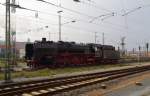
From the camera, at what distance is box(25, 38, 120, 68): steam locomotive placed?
123 feet

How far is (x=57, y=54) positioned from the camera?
38531 millimetres

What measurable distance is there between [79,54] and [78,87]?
977 inches

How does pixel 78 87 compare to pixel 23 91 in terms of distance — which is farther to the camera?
pixel 78 87

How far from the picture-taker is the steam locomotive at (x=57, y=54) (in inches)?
1475

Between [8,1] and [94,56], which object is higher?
[8,1]

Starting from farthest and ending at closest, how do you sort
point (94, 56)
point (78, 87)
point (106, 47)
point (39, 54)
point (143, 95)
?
1. point (106, 47)
2. point (94, 56)
3. point (39, 54)
4. point (78, 87)
5. point (143, 95)

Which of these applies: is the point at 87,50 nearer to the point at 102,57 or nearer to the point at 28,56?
the point at 102,57

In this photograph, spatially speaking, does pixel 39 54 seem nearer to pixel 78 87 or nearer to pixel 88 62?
pixel 88 62

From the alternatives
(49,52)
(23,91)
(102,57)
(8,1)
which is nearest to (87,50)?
(102,57)

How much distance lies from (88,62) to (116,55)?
37.3 feet

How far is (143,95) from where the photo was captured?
15.8 m

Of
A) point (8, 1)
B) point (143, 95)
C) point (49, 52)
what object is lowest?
point (143, 95)

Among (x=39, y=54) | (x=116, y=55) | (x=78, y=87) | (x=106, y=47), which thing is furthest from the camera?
(x=116, y=55)

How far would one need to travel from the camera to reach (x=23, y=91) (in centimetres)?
1627
